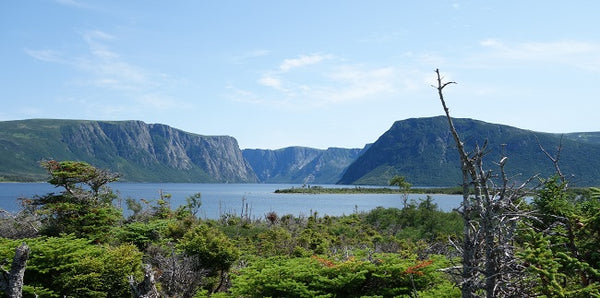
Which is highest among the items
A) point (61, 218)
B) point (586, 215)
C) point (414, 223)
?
point (586, 215)

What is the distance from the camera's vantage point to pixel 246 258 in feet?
52.0

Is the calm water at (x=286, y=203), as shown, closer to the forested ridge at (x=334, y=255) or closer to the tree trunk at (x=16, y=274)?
the forested ridge at (x=334, y=255)

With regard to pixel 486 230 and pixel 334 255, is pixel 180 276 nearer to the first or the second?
pixel 334 255

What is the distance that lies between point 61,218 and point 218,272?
7.04m

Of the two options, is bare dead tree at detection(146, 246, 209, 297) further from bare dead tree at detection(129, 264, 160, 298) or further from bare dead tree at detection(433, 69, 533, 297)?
bare dead tree at detection(433, 69, 533, 297)

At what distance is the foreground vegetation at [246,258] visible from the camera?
4.89 meters

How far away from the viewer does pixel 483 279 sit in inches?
161

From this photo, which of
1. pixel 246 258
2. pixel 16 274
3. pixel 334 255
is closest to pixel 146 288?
pixel 16 274

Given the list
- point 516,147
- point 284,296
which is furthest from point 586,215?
point 516,147

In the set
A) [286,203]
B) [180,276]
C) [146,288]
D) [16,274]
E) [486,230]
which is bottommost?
[286,203]

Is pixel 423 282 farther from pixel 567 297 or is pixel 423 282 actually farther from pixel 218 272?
pixel 218 272

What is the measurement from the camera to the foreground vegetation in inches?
193

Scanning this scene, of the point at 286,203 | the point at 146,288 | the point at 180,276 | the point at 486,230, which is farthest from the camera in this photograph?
the point at 286,203

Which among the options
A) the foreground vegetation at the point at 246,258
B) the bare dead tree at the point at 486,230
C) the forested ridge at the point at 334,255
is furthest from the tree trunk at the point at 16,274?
the bare dead tree at the point at 486,230
